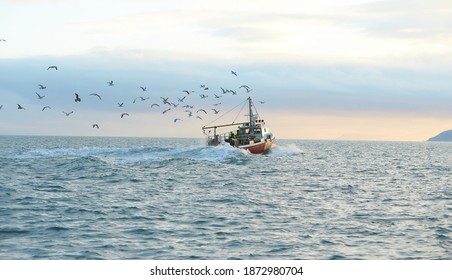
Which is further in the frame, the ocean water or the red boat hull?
the red boat hull

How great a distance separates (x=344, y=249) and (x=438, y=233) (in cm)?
562

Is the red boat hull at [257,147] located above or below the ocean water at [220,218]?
above

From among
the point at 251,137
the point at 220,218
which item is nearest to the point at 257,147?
the point at 251,137

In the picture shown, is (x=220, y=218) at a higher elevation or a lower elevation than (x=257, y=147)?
lower

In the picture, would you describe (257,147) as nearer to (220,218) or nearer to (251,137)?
(251,137)

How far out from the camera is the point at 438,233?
21.7 meters

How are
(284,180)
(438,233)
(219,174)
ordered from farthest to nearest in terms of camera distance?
(219,174) → (284,180) → (438,233)

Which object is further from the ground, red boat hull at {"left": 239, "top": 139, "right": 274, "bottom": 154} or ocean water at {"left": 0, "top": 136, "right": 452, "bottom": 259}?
red boat hull at {"left": 239, "top": 139, "right": 274, "bottom": 154}

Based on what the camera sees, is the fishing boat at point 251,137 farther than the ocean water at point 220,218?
Yes

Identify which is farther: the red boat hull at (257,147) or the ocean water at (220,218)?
the red boat hull at (257,147)

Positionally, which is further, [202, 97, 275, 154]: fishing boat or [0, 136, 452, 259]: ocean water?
[202, 97, 275, 154]: fishing boat

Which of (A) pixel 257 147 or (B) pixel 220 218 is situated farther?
(A) pixel 257 147
